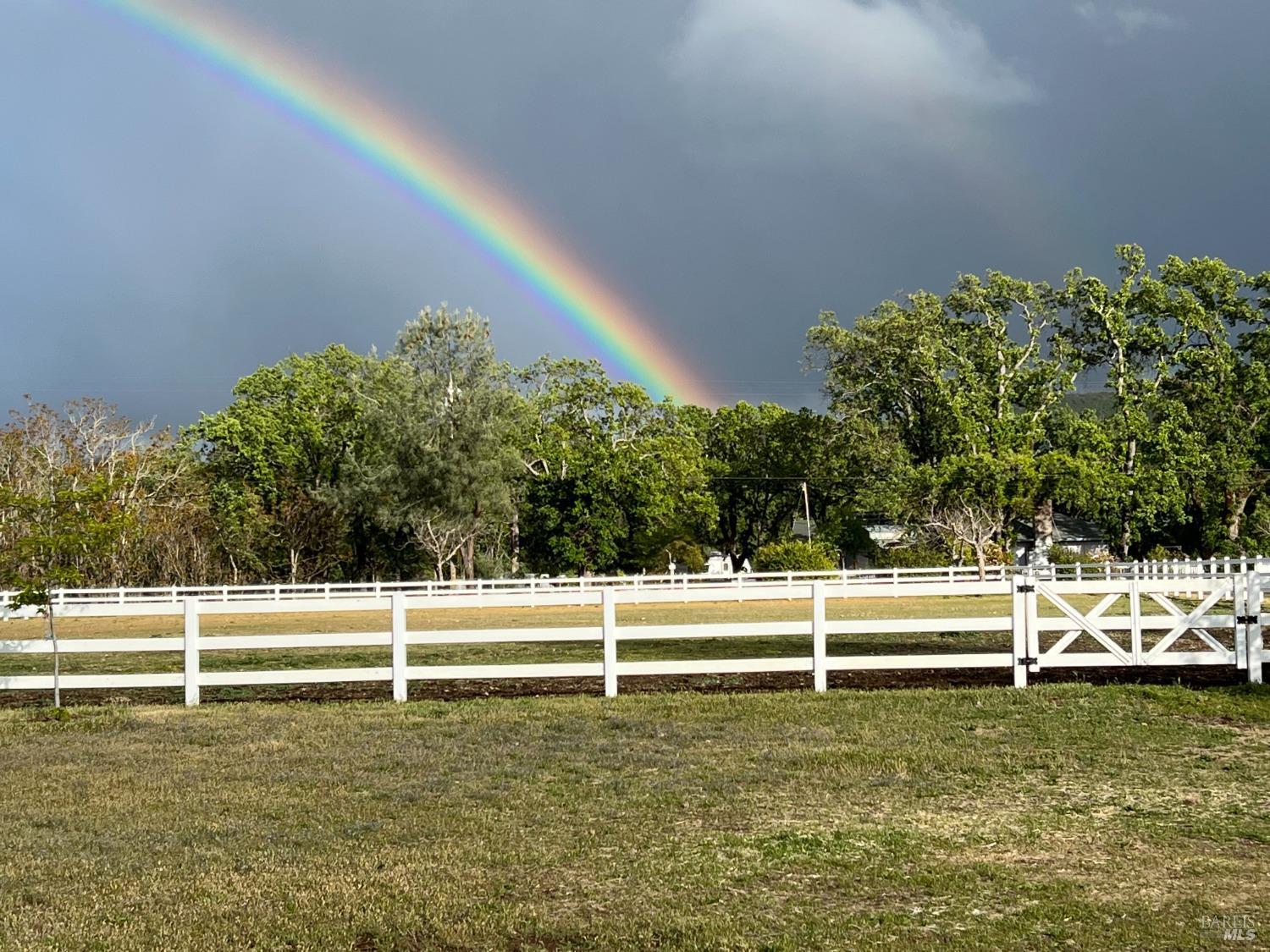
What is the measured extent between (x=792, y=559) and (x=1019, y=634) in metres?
39.6

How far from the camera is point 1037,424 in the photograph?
61031mm

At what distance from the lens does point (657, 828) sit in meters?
7.66

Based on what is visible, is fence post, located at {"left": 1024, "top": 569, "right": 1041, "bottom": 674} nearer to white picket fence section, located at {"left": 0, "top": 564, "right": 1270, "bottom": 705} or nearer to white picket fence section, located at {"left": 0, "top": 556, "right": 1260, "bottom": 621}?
white picket fence section, located at {"left": 0, "top": 564, "right": 1270, "bottom": 705}

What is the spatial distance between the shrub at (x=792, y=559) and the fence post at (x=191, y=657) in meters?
39.0

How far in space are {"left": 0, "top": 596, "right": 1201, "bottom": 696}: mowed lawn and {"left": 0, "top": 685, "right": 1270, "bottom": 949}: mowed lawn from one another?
682 centimetres

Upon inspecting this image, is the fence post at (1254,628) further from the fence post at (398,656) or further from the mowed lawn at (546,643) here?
the fence post at (398,656)

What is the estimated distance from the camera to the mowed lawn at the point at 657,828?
5793 mm

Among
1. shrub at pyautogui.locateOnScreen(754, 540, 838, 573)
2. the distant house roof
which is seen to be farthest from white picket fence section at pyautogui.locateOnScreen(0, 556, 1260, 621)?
the distant house roof

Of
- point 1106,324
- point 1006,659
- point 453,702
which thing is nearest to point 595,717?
point 453,702

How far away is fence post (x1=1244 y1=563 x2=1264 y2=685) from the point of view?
13.6m

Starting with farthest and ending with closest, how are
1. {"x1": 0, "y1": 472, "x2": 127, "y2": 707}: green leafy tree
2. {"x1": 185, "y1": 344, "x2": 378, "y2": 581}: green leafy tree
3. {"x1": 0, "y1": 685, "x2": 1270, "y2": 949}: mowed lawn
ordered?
{"x1": 185, "y1": 344, "x2": 378, "y2": 581}: green leafy tree
{"x1": 0, "y1": 472, "x2": 127, "y2": 707}: green leafy tree
{"x1": 0, "y1": 685, "x2": 1270, "y2": 949}: mowed lawn

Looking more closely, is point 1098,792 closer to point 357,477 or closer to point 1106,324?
point 357,477

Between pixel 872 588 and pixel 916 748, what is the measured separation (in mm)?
4262
